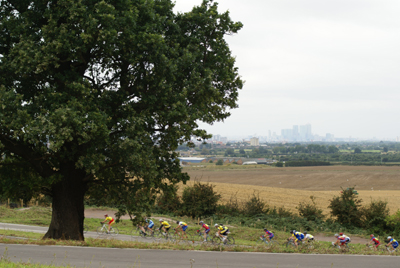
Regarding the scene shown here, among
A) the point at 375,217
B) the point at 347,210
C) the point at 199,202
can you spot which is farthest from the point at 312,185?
the point at 199,202

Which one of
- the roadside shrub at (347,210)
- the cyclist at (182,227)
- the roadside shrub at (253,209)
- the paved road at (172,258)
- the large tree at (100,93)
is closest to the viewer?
the paved road at (172,258)

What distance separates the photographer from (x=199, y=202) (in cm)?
3312

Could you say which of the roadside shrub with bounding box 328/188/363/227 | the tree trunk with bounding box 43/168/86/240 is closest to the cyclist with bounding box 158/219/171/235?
the tree trunk with bounding box 43/168/86/240

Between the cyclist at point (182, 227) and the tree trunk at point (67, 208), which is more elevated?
the tree trunk at point (67, 208)

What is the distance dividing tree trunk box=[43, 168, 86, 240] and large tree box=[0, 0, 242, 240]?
4 centimetres

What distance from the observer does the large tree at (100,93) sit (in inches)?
541

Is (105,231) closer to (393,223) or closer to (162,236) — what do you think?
(162,236)

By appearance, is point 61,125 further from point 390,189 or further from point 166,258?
point 390,189

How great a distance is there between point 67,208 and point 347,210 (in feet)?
76.2

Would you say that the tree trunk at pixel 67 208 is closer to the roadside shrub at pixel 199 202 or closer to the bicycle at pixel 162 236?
the bicycle at pixel 162 236

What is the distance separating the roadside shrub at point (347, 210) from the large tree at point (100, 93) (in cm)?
1857

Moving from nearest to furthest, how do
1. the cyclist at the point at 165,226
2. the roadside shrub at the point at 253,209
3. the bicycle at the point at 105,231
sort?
the cyclist at the point at 165,226
the bicycle at the point at 105,231
the roadside shrub at the point at 253,209

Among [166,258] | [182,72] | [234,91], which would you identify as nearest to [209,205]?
[234,91]

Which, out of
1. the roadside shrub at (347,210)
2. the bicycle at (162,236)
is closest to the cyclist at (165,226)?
the bicycle at (162,236)
